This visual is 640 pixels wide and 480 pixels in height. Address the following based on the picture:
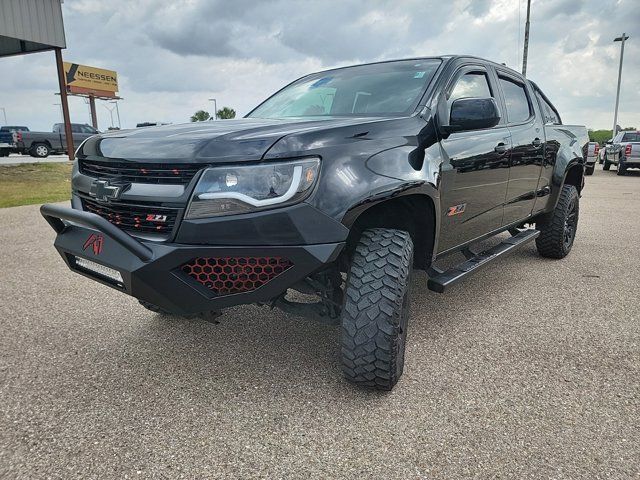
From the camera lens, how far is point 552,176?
436cm

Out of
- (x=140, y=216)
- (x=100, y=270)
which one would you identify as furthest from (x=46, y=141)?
(x=140, y=216)

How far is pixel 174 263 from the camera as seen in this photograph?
1.92 meters

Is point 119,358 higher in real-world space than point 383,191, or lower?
lower

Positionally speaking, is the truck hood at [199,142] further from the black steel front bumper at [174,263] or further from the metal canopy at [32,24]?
the metal canopy at [32,24]

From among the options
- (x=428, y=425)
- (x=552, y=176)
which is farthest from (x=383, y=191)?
(x=552, y=176)

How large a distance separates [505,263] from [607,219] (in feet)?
13.0

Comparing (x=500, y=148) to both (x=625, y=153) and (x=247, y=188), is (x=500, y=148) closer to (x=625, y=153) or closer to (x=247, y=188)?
(x=247, y=188)

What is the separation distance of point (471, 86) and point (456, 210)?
95 centimetres

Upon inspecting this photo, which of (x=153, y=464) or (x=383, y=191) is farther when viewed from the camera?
(x=383, y=191)

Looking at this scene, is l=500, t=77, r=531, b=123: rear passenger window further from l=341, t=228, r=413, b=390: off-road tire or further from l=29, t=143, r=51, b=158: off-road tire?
l=29, t=143, r=51, b=158: off-road tire

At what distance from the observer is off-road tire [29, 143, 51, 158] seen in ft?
67.9

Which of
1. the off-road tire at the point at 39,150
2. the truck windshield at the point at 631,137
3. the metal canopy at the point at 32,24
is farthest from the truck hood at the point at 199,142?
the off-road tire at the point at 39,150

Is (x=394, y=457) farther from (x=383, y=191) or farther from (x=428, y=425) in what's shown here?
(x=383, y=191)

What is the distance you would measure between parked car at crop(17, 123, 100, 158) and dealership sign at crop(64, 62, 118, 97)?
1077 inches
